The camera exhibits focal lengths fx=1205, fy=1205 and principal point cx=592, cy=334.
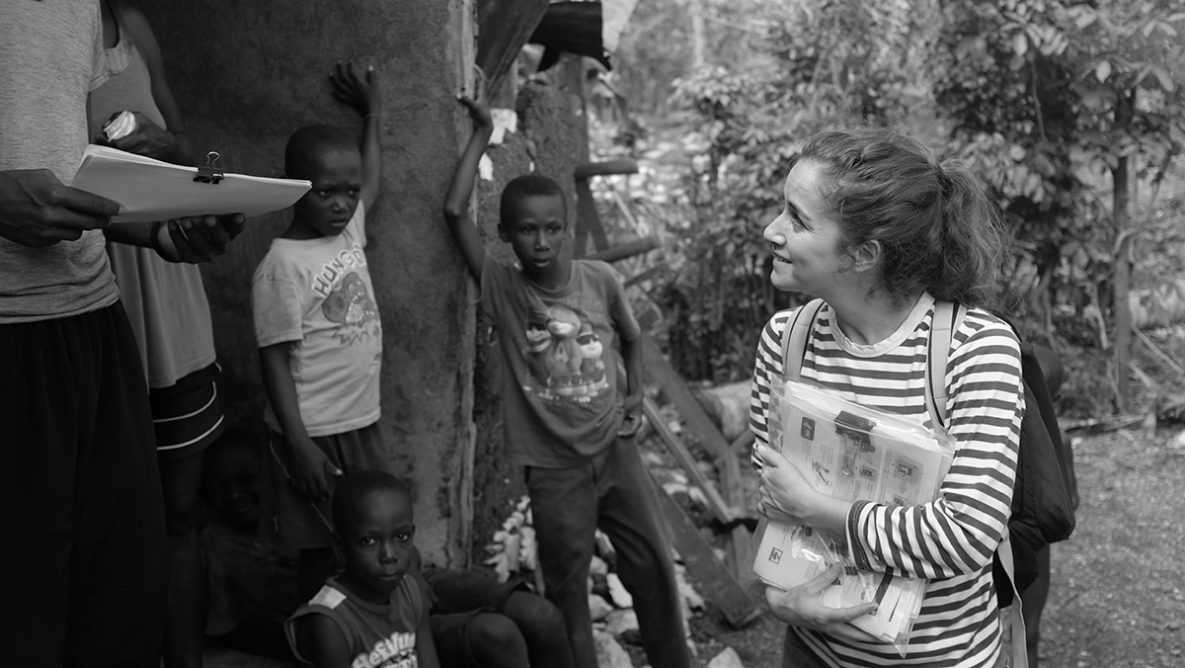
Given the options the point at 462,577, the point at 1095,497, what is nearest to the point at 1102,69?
the point at 1095,497

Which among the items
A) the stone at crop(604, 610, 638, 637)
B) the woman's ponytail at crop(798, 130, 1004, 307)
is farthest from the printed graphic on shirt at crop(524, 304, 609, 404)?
the woman's ponytail at crop(798, 130, 1004, 307)

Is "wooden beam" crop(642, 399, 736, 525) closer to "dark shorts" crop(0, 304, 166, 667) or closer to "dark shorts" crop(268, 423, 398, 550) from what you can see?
"dark shorts" crop(268, 423, 398, 550)

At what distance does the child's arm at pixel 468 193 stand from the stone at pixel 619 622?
1451 mm

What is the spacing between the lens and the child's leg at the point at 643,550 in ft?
11.4

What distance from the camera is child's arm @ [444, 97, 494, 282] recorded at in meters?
3.41

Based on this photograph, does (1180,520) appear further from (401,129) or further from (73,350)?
(73,350)

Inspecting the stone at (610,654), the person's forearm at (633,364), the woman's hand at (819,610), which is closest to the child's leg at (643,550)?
the person's forearm at (633,364)

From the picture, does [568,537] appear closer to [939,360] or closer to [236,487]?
[236,487]

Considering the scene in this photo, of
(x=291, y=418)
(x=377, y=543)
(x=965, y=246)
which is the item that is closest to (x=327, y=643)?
(x=377, y=543)

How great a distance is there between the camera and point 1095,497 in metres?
5.42

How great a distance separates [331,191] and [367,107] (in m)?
0.43

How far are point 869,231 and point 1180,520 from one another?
3.90m

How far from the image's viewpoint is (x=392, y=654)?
287cm

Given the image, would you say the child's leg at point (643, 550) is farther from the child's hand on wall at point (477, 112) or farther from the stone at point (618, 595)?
the child's hand on wall at point (477, 112)
